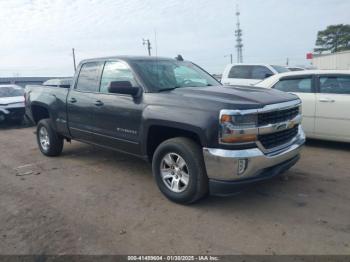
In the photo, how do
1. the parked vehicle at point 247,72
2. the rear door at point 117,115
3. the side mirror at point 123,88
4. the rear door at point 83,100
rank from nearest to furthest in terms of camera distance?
the side mirror at point 123,88
the rear door at point 117,115
the rear door at point 83,100
the parked vehicle at point 247,72

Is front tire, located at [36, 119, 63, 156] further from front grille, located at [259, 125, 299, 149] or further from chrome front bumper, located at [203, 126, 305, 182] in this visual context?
front grille, located at [259, 125, 299, 149]

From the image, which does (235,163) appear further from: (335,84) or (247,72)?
(247,72)

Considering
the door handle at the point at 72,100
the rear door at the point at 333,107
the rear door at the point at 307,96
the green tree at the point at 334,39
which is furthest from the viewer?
the green tree at the point at 334,39

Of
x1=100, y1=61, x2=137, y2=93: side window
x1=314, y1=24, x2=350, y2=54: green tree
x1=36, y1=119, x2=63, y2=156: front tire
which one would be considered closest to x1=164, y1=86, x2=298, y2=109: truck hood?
x1=100, y1=61, x2=137, y2=93: side window

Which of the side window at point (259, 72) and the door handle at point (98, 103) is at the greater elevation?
the side window at point (259, 72)

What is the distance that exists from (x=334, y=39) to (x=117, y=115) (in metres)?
67.9

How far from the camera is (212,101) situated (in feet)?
12.8

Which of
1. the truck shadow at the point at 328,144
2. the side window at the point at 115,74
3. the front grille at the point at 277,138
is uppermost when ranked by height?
the side window at the point at 115,74

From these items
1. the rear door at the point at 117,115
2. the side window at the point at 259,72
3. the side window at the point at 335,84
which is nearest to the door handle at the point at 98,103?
the rear door at the point at 117,115

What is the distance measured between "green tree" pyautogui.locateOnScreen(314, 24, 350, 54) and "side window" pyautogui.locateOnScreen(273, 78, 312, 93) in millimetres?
59589

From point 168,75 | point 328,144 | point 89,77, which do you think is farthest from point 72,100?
point 328,144

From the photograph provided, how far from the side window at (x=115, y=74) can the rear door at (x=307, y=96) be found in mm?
3758

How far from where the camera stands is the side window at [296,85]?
23.0 ft

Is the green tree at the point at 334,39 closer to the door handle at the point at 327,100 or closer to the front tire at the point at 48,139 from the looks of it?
the door handle at the point at 327,100
